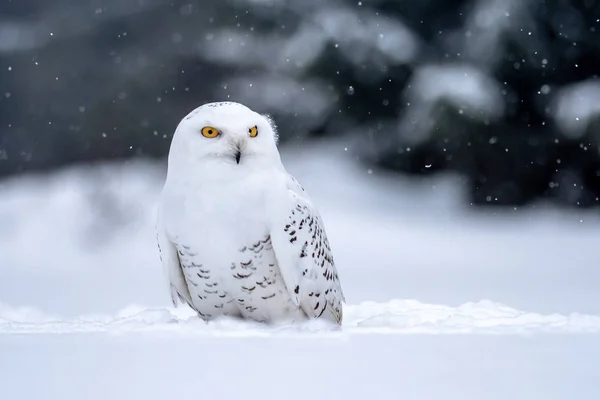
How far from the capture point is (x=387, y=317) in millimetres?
2006

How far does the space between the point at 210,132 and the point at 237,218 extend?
8.9 inches

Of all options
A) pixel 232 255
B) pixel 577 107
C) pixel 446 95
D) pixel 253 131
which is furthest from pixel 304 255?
pixel 577 107

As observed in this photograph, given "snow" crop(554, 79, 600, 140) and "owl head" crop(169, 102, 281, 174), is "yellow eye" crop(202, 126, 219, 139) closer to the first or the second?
"owl head" crop(169, 102, 281, 174)

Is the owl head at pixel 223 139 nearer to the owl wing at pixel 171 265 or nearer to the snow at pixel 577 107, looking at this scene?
the owl wing at pixel 171 265

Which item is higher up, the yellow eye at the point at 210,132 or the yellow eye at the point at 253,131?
the yellow eye at the point at 253,131

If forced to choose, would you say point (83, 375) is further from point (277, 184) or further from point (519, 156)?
point (519, 156)

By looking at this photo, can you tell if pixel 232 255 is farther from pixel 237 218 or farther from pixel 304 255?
pixel 304 255

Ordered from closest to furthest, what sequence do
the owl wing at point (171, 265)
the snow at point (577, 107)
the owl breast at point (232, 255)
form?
the owl breast at point (232, 255) → the owl wing at point (171, 265) → the snow at point (577, 107)

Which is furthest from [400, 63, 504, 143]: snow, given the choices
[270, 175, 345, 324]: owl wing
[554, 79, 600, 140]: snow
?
[270, 175, 345, 324]: owl wing

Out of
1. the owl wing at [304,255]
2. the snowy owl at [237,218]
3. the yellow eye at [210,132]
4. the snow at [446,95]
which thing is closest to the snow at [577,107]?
the snow at [446,95]

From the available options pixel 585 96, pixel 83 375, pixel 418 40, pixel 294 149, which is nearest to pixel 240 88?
pixel 294 149

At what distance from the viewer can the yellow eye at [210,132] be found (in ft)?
6.12

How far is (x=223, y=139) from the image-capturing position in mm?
1859

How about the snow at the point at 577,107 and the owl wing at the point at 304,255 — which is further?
the snow at the point at 577,107
